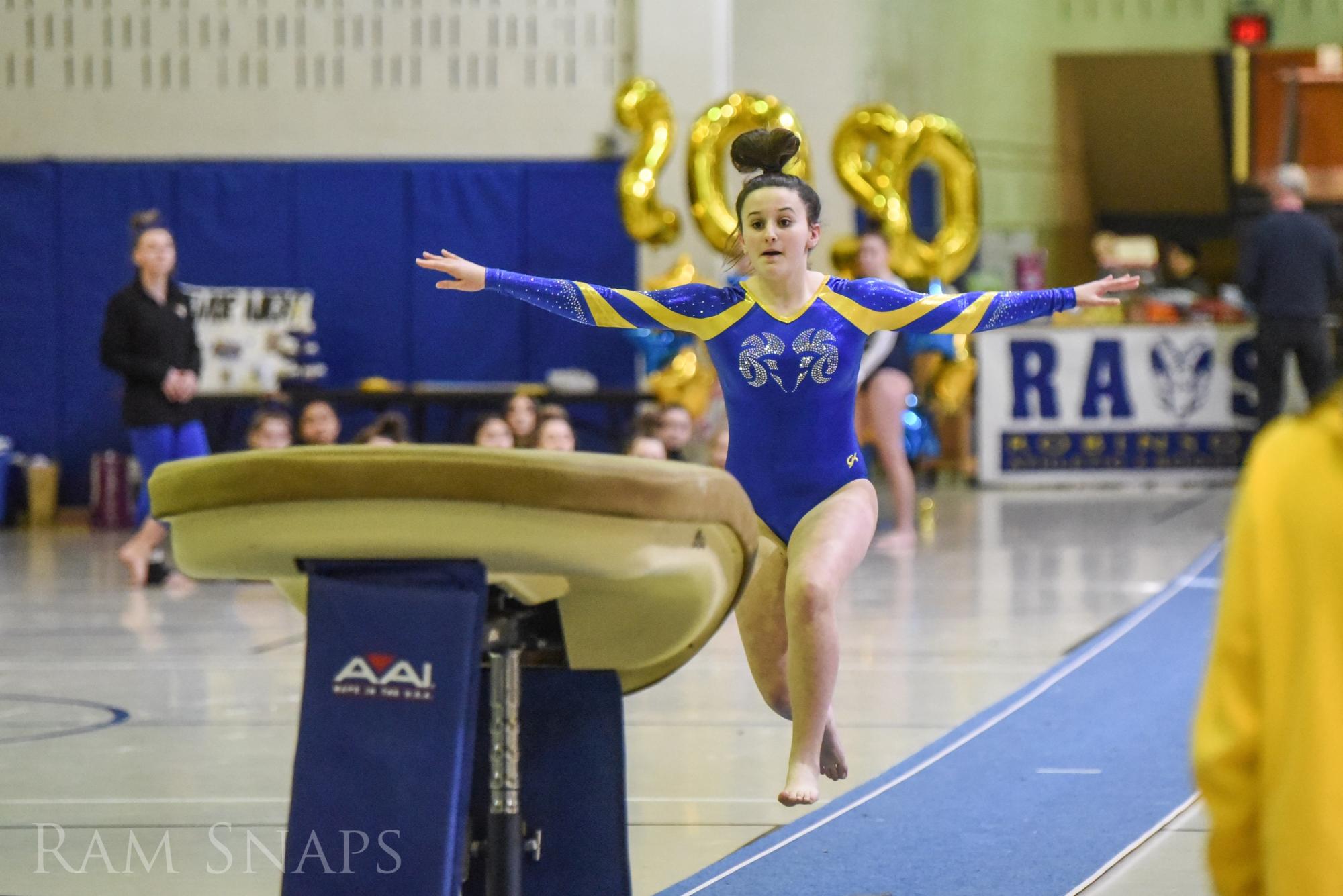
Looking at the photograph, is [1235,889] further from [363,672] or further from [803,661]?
[803,661]

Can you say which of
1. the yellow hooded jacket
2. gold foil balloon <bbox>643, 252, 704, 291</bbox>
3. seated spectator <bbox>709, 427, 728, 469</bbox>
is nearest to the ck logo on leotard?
the yellow hooded jacket

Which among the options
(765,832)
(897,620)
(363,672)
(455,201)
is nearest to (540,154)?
(455,201)

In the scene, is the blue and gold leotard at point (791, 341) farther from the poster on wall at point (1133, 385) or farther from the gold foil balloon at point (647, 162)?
the poster on wall at point (1133, 385)

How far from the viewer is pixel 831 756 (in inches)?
130

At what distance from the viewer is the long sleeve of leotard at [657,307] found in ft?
11.3

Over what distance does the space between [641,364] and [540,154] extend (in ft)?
5.46

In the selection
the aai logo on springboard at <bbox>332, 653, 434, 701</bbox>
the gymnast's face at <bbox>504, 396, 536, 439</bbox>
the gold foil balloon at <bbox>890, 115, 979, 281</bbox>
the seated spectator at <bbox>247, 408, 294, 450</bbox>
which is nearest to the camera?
the aai logo on springboard at <bbox>332, 653, 434, 701</bbox>

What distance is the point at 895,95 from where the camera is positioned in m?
15.1

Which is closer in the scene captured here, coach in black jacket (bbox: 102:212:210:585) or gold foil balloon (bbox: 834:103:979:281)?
coach in black jacket (bbox: 102:212:210:585)

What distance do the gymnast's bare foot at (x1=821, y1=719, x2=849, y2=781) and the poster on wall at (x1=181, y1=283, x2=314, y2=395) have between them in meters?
8.05

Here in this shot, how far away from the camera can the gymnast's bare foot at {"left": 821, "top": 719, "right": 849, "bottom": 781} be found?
3.29 meters

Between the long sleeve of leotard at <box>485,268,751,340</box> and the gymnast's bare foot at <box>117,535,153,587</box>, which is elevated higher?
the long sleeve of leotard at <box>485,268,751,340</box>

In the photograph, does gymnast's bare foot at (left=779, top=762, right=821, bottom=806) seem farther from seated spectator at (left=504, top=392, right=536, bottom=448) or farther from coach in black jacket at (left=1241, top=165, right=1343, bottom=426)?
coach in black jacket at (left=1241, top=165, right=1343, bottom=426)

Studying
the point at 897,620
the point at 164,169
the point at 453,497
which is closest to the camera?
the point at 453,497
